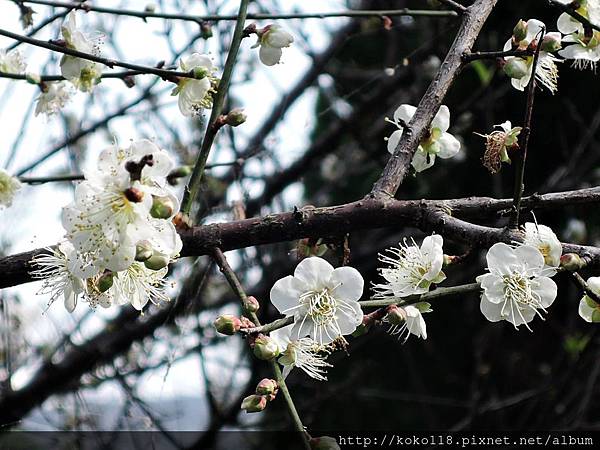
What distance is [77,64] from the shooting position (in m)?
1.55

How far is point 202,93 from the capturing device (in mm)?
1474

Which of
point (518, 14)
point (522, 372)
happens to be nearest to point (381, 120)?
point (518, 14)

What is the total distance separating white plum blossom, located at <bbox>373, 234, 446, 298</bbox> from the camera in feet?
4.17

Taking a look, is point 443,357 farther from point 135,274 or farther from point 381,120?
point 135,274

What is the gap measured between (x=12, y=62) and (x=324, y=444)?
3.95ft

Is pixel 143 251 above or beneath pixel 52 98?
beneath

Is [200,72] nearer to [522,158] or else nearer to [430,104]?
[430,104]

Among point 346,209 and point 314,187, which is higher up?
point 314,187

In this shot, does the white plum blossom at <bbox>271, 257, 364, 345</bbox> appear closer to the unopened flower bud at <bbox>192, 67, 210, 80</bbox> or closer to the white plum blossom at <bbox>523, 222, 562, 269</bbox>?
the white plum blossom at <bbox>523, 222, 562, 269</bbox>

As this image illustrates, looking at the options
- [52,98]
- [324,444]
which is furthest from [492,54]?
[52,98]

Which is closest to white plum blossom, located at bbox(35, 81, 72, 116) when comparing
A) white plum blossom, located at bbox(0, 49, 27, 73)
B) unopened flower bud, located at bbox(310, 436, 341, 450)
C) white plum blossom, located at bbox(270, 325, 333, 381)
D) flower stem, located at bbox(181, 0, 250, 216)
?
white plum blossom, located at bbox(0, 49, 27, 73)

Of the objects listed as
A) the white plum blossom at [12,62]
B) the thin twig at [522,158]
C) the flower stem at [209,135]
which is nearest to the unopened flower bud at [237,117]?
the flower stem at [209,135]

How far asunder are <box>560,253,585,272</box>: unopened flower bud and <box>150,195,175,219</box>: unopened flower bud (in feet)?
1.96

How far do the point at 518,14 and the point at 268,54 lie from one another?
2.65 metres
